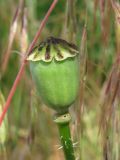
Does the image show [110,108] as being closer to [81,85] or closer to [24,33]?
[81,85]

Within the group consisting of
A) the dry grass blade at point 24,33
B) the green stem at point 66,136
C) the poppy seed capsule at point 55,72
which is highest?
the dry grass blade at point 24,33

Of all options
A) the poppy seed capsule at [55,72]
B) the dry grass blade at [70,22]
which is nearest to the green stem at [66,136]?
the poppy seed capsule at [55,72]

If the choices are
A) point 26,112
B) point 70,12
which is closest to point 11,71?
point 26,112

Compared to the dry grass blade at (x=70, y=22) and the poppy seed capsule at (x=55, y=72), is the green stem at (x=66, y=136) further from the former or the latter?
the dry grass blade at (x=70, y=22)

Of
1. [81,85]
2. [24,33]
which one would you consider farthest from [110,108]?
[24,33]

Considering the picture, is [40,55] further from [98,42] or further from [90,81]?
[98,42]

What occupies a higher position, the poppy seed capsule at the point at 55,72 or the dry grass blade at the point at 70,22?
the dry grass blade at the point at 70,22
